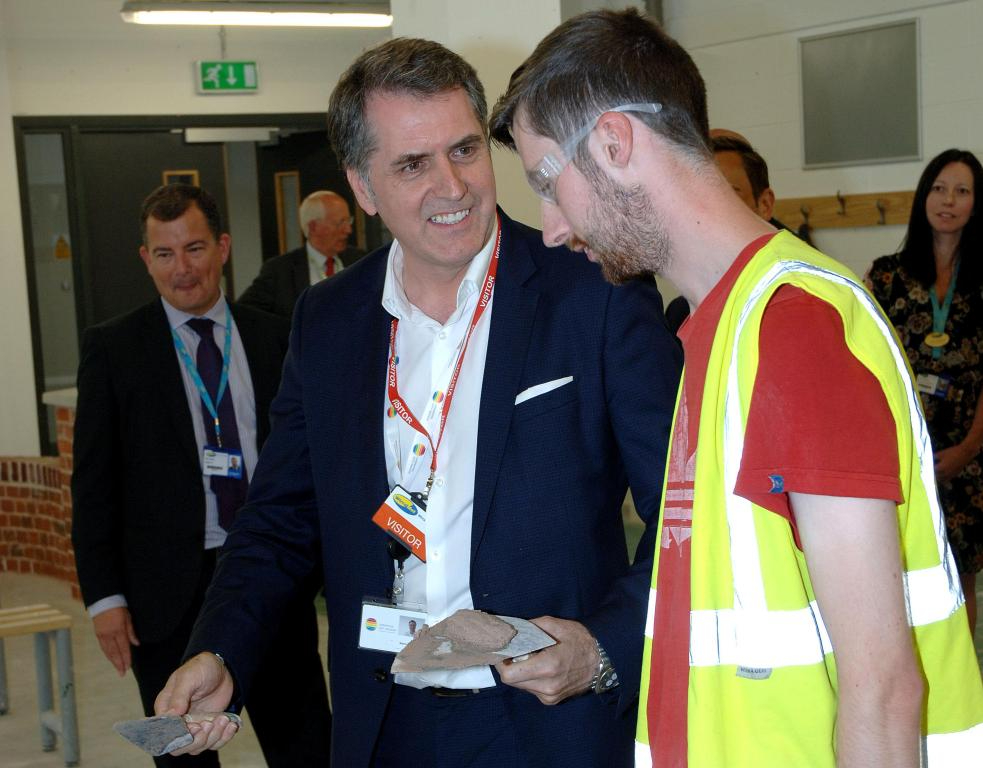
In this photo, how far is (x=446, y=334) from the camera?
186 cm

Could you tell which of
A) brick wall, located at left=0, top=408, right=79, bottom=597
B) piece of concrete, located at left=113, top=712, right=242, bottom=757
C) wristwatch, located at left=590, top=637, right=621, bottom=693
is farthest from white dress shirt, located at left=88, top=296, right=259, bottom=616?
brick wall, located at left=0, top=408, right=79, bottom=597

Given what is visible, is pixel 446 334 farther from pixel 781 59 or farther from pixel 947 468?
pixel 781 59

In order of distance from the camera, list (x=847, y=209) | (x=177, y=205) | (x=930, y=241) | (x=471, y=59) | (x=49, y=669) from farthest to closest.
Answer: (x=847, y=209), (x=471, y=59), (x=49, y=669), (x=930, y=241), (x=177, y=205)

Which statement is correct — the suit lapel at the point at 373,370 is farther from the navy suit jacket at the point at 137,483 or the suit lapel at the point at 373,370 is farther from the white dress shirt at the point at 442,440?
the navy suit jacket at the point at 137,483

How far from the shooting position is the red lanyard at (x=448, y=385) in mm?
1768

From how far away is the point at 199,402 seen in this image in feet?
9.87

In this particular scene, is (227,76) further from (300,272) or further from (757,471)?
(757,471)

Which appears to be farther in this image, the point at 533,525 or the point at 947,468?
the point at 947,468

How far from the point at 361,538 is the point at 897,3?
5572 mm

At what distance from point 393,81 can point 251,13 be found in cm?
658

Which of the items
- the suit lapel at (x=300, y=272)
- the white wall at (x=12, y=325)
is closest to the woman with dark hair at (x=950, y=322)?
the suit lapel at (x=300, y=272)

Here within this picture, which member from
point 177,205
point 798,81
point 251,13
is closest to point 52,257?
point 251,13

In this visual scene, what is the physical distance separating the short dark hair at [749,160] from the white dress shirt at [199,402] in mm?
1453

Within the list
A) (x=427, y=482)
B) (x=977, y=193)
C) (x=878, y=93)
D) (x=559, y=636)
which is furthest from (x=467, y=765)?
(x=878, y=93)
